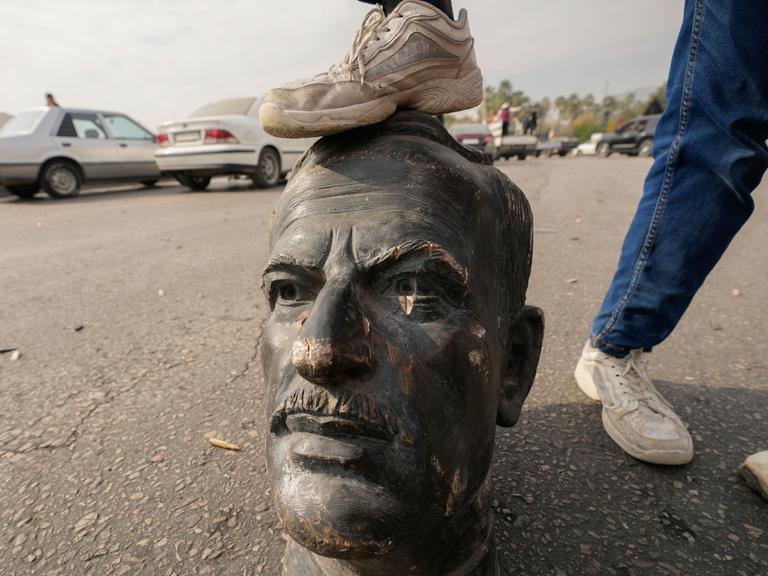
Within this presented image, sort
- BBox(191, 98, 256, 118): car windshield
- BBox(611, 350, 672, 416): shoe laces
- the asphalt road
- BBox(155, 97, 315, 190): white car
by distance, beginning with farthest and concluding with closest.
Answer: BBox(191, 98, 256, 118): car windshield, BBox(155, 97, 315, 190): white car, BBox(611, 350, 672, 416): shoe laces, the asphalt road

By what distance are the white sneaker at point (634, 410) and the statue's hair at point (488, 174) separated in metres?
0.82

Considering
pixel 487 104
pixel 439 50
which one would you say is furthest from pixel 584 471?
pixel 487 104

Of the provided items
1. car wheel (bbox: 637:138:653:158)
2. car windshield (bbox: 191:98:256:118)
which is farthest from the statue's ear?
car wheel (bbox: 637:138:653:158)

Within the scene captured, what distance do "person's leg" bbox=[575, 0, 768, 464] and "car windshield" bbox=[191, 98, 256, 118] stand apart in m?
8.25

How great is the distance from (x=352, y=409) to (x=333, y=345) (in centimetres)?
13

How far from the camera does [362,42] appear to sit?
1.19 meters

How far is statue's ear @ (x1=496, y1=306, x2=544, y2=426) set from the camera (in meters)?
1.39

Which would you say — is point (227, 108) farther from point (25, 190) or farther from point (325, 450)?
point (325, 450)

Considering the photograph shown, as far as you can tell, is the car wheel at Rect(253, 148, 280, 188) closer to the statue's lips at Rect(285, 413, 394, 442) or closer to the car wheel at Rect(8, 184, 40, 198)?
the car wheel at Rect(8, 184, 40, 198)

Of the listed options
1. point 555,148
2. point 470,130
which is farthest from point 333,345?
point 555,148

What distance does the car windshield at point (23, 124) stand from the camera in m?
8.70

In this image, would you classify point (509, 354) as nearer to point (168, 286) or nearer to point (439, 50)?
point (439, 50)

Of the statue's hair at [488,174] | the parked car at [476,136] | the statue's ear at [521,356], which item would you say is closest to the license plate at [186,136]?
the statue's hair at [488,174]

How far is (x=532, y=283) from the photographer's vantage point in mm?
3830
